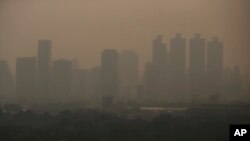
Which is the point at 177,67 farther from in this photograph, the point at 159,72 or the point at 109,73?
the point at 109,73

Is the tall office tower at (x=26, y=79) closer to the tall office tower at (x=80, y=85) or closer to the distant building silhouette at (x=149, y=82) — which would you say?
the tall office tower at (x=80, y=85)

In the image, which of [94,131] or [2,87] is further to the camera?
[2,87]

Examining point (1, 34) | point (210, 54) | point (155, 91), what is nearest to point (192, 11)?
point (210, 54)

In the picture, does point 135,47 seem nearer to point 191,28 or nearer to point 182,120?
point 191,28

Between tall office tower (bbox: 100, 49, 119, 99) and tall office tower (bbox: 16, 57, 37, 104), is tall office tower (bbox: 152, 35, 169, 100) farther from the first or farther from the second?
tall office tower (bbox: 16, 57, 37, 104)

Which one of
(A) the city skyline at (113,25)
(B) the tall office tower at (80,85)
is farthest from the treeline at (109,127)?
(A) the city skyline at (113,25)

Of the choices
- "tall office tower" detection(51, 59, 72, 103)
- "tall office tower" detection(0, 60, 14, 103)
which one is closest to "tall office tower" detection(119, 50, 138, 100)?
"tall office tower" detection(51, 59, 72, 103)
